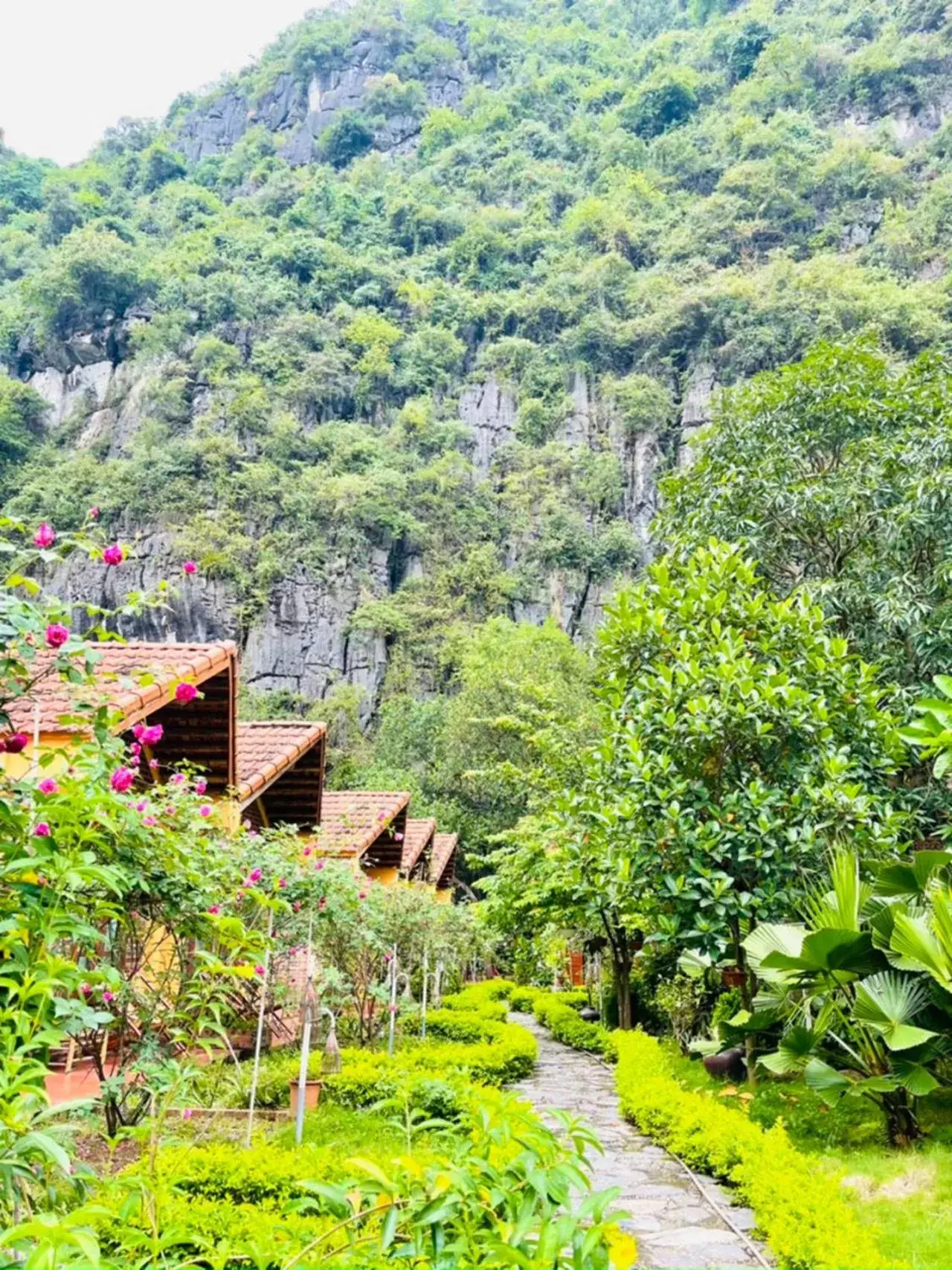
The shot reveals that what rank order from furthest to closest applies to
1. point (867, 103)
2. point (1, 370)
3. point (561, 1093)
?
point (867, 103) < point (1, 370) < point (561, 1093)

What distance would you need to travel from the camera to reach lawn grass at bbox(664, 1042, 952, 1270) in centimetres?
437

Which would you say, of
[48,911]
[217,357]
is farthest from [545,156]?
[48,911]

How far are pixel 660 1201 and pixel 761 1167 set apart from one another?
2.26 feet

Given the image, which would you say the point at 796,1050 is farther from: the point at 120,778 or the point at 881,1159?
the point at 120,778

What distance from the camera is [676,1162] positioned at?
659cm

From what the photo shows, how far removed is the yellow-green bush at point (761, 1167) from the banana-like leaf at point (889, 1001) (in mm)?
883

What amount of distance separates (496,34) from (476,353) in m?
39.9

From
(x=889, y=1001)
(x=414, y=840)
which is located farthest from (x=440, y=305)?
(x=889, y=1001)

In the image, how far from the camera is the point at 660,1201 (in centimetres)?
561

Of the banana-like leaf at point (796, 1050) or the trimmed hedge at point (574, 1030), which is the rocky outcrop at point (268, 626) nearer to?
the trimmed hedge at point (574, 1030)

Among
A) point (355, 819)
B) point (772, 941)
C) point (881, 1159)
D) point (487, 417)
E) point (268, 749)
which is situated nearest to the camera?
point (881, 1159)

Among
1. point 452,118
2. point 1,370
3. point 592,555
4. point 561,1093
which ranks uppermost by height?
point 452,118

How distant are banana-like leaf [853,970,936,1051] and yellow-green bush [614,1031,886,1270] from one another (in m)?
0.88

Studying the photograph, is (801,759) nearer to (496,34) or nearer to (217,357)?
(217,357)
